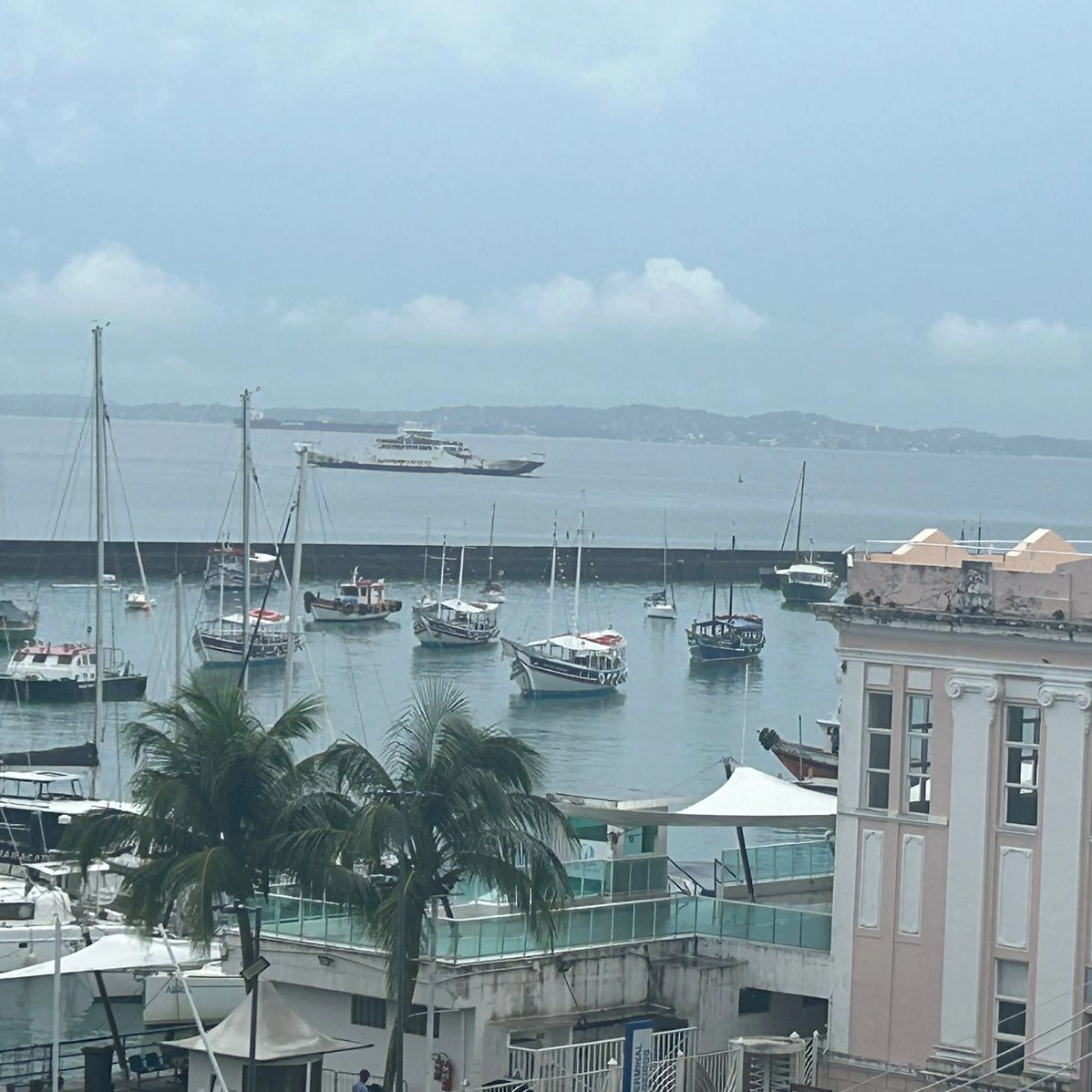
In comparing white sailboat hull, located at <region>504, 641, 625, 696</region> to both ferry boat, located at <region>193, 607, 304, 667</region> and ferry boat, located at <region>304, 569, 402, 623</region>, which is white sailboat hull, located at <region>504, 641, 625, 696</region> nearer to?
ferry boat, located at <region>193, 607, 304, 667</region>

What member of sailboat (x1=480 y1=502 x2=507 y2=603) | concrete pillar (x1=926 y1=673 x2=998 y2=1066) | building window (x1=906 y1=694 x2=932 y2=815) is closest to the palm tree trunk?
building window (x1=906 y1=694 x2=932 y2=815)

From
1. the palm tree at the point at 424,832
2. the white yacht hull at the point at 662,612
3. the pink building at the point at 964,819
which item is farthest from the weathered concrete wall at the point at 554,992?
the white yacht hull at the point at 662,612

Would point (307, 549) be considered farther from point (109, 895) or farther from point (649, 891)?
point (649, 891)

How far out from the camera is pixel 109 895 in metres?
38.4

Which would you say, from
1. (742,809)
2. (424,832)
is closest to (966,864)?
(424,832)

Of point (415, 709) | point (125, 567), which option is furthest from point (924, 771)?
point (125, 567)

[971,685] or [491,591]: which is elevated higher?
[971,685]

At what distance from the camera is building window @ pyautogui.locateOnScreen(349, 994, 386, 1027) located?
23641 mm

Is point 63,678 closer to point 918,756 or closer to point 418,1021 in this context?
point 418,1021

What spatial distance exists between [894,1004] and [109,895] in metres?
19.5

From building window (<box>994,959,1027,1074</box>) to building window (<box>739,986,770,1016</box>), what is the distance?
3575 millimetres

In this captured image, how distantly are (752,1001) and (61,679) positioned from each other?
59.4 metres

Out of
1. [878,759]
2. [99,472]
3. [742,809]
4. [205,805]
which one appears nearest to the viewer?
[878,759]

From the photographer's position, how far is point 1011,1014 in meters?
21.7
